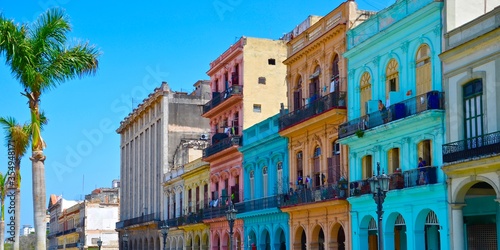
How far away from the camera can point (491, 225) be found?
23062 millimetres

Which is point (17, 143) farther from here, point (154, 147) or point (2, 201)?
point (154, 147)

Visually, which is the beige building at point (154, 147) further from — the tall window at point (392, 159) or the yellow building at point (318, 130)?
the tall window at point (392, 159)

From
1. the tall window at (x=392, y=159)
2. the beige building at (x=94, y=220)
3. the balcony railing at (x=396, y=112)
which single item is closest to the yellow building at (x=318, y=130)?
the balcony railing at (x=396, y=112)

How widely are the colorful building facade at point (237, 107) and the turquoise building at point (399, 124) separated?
476 inches

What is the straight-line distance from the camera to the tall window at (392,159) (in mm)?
26242

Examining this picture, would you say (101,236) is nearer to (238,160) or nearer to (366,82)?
(238,160)

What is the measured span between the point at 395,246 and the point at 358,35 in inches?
283

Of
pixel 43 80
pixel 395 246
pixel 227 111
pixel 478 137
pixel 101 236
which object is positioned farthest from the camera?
pixel 101 236

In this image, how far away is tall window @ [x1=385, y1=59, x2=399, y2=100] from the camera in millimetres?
26494

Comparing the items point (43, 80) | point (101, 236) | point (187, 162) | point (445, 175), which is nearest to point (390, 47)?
point (445, 175)

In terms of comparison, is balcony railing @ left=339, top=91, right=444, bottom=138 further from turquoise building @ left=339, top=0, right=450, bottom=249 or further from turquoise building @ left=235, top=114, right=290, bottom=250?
turquoise building @ left=235, top=114, right=290, bottom=250

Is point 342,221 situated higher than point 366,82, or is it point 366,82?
point 366,82

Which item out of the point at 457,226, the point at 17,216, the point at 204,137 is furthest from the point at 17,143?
the point at 204,137

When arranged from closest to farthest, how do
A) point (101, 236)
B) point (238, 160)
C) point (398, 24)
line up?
point (398, 24)
point (238, 160)
point (101, 236)
